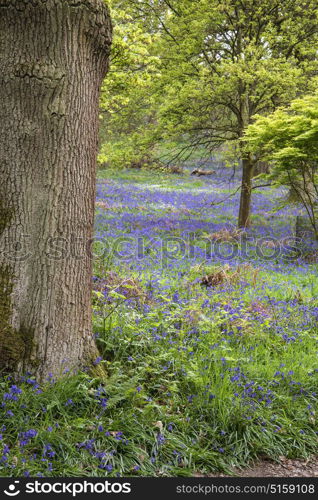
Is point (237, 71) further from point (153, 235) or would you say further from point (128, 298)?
point (128, 298)

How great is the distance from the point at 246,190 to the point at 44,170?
33.9 feet

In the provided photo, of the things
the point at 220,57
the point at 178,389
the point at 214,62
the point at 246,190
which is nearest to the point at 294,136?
the point at 246,190

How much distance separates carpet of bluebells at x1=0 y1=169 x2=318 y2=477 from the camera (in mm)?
3410

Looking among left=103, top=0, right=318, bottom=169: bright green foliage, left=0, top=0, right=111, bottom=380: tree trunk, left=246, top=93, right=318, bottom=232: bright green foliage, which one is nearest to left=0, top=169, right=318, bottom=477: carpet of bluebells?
left=0, top=0, right=111, bottom=380: tree trunk

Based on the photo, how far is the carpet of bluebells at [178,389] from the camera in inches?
134

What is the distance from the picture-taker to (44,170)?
3.84m

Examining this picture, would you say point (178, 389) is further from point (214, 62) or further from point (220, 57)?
point (220, 57)

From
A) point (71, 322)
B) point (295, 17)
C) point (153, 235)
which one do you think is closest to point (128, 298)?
point (71, 322)

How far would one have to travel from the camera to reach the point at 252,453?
12.5 feet

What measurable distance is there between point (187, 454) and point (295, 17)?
1274cm

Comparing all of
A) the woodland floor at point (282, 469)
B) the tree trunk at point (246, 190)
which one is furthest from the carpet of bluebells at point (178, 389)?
the tree trunk at point (246, 190)

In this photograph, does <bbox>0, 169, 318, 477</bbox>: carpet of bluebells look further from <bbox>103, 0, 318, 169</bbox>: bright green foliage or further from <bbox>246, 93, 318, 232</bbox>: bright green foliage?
<bbox>103, 0, 318, 169</bbox>: bright green foliage

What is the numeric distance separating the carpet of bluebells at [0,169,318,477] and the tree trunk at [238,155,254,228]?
595 centimetres

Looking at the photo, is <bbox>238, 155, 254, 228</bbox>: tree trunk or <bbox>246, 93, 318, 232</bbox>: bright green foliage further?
<bbox>238, 155, 254, 228</bbox>: tree trunk
